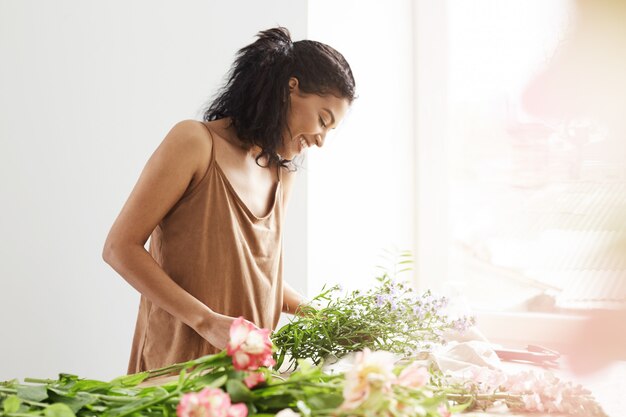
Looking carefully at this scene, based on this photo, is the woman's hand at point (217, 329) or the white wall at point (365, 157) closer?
the woman's hand at point (217, 329)

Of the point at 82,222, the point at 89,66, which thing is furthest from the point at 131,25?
the point at 82,222

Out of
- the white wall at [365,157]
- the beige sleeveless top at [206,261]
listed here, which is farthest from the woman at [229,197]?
the white wall at [365,157]

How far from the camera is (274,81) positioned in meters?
1.56

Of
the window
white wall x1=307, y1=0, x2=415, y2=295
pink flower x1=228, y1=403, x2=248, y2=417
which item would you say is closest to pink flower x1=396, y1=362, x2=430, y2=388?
pink flower x1=228, y1=403, x2=248, y2=417

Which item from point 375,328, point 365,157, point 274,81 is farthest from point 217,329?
point 365,157

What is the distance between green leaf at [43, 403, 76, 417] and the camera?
0.59 metres

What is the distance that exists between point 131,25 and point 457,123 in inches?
71.3

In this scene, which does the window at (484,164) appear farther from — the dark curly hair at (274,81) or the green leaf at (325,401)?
the green leaf at (325,401)

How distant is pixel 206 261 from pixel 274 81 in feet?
1.43

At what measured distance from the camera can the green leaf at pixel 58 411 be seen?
592 mm

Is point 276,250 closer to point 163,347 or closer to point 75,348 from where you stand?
point 163,347

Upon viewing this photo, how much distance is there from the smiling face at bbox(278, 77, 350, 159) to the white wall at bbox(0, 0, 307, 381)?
732mm

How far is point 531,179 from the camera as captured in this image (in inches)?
126

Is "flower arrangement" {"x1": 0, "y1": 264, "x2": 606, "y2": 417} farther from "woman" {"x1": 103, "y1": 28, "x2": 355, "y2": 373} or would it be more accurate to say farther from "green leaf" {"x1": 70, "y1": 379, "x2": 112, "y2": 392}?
"woman" {"x1": 103, "y1": 28, "x2": 355, "y2": 373}
